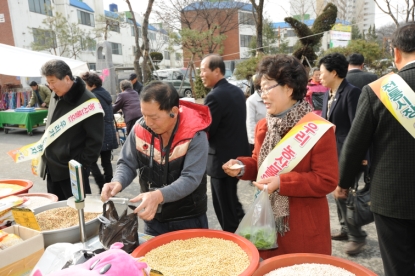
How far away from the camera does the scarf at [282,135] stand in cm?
173

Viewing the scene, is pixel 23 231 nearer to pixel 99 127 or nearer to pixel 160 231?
pixel 160 231

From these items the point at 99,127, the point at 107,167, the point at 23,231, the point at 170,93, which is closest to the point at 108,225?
the point at 23,231

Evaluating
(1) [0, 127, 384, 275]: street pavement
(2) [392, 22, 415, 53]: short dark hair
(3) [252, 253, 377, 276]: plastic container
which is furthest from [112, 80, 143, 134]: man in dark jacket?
(3) [252, 253, 377, 276]: plastic container

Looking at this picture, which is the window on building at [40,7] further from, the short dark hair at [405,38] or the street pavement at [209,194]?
the short dark hair at [405,38]

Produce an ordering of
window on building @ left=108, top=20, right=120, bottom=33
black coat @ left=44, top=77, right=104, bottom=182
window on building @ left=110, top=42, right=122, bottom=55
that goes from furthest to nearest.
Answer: window on building @ left=110, top=42, right=122, bottom=55 < window on building @ left=108, top=20, right=120, bottom=33 < black coat @ left=44, top=77, right=104, bottom=182

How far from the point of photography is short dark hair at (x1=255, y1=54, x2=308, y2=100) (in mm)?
1662

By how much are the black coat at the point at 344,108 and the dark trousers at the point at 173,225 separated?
206 centimetres

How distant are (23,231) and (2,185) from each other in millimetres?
1200

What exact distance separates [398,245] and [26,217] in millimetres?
1938

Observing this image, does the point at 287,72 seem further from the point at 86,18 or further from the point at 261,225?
the point at 86,18

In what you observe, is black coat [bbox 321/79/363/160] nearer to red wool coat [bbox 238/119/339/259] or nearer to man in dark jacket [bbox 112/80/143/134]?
red wool coat [bbox 238/119/339/259]

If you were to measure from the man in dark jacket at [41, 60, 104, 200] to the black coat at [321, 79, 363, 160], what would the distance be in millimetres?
2290

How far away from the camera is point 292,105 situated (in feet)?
5.73

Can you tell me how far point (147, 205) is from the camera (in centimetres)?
145
